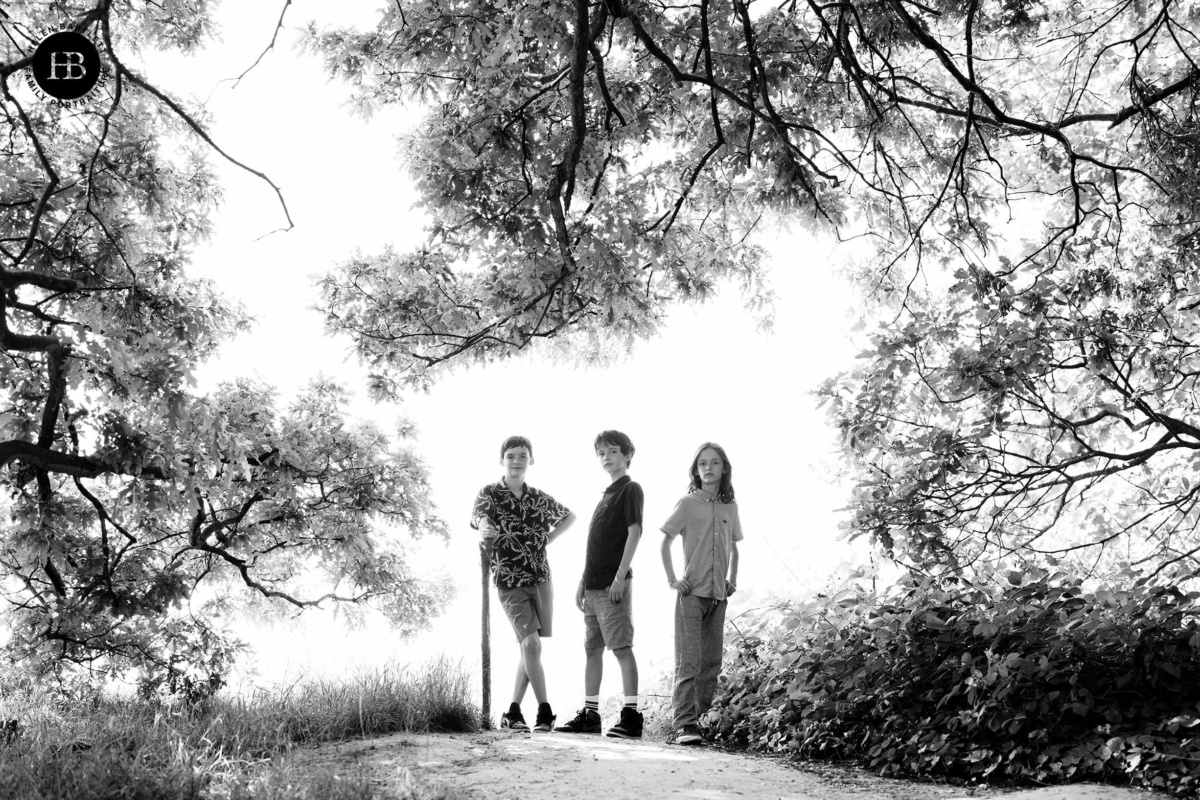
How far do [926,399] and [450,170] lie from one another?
286 centimetres

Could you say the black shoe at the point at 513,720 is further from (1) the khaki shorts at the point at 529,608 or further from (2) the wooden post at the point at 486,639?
(1) the khaki shorts at the point at 529,608

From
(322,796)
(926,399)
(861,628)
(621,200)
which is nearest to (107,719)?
(322,796)

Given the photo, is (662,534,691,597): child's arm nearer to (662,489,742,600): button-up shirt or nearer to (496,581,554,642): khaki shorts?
(662,489,742,600): button-up shirt

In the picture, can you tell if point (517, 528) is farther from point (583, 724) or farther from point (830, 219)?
point (830, 219)

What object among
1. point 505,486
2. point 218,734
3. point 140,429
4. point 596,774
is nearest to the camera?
point 596,774

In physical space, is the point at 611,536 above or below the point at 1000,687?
above

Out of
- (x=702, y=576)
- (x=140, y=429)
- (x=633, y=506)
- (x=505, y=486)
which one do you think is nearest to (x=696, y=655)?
(x=702, y=576)

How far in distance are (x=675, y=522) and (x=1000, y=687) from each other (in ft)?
6.91

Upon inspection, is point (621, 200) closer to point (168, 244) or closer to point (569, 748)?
point (569, 748)

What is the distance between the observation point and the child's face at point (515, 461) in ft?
19.5

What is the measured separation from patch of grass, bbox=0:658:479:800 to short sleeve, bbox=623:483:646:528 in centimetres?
144

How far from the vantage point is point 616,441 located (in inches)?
231

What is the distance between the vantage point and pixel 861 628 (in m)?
5.60

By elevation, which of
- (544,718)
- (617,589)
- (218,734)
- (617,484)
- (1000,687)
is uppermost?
(617,484)
